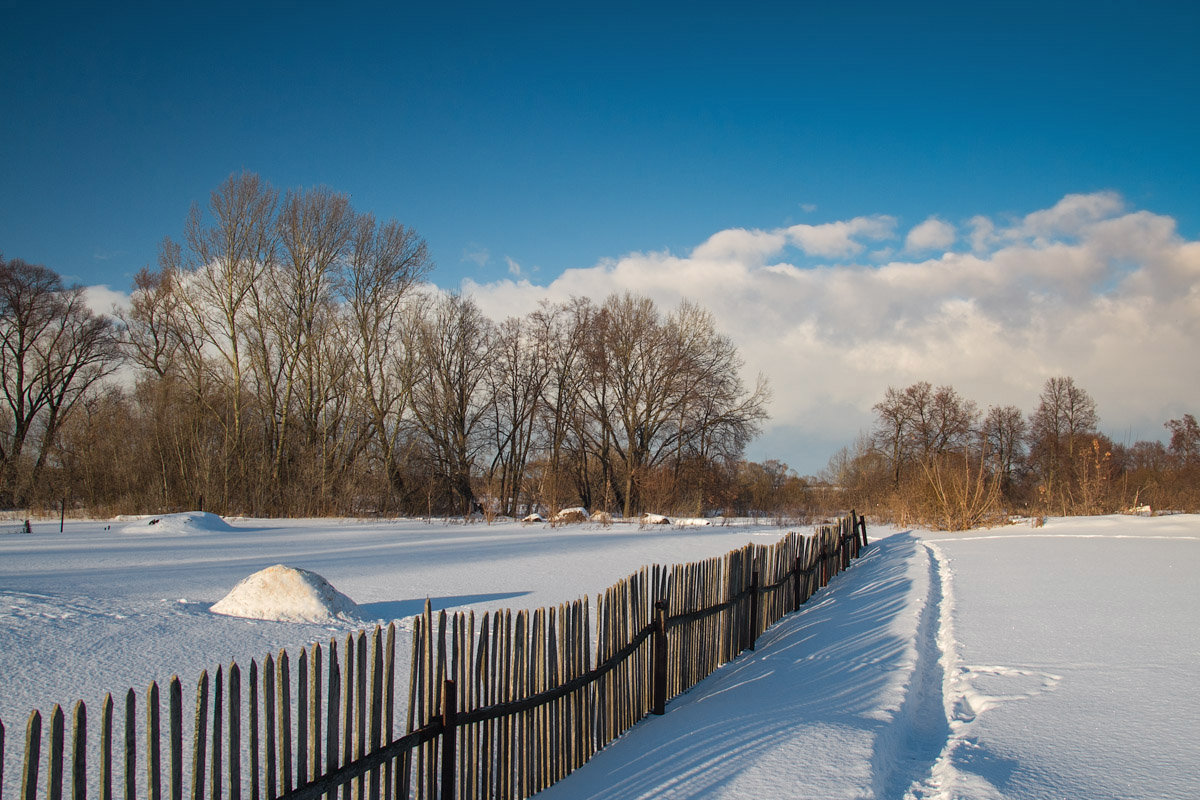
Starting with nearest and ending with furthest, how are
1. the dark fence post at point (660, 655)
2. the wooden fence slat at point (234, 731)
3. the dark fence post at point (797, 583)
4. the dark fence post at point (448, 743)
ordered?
the wooden fence slat at point (234, 731) < the dark fence post at point (448, 743) < the dark fence post at point (660, 655) < the dark fence post at point (797, 583)

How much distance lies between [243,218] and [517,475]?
1835cm

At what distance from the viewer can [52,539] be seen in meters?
15.9

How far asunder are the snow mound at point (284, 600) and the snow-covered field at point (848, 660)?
223 millimetres

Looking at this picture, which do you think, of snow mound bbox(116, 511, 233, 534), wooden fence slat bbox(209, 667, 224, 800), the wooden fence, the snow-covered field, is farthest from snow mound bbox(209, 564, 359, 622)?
snow mound bbox(116, 511, 233, 534)

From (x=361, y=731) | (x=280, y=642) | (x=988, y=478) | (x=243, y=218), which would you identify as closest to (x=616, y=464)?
(x=988, y=478)

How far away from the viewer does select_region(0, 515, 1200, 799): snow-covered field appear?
3.90m

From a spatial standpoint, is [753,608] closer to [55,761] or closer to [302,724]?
[302,724]

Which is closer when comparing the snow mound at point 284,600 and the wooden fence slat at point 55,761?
the wooden fence slat at point 55,761


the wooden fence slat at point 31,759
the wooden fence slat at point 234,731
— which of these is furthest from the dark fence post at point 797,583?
the wooden fence slat at point 31,759

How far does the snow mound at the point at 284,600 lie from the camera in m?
7.23

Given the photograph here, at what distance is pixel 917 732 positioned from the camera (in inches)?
188

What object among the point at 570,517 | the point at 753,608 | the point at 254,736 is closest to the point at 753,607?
the point at 753,608

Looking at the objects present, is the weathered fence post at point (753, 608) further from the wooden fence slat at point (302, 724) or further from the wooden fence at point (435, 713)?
the wooden fence slat at point (302, 724)

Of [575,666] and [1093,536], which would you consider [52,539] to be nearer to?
[575,666]
